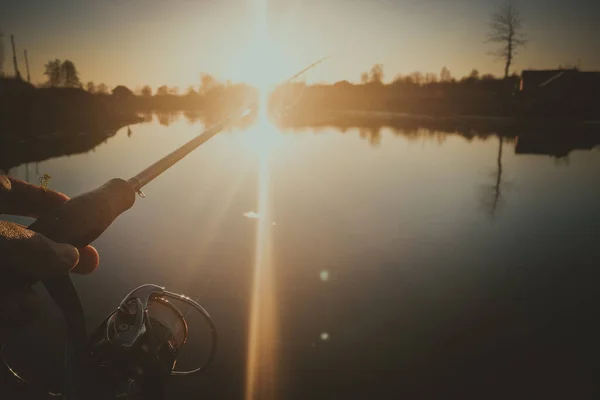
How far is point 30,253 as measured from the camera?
1235 millimetres

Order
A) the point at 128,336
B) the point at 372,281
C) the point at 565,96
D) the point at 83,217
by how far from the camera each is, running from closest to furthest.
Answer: the point at 83,217, the point at 128,336, the point at 372,281, the point at 565,96

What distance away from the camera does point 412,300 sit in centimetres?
812

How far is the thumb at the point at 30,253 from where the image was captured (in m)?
1.19

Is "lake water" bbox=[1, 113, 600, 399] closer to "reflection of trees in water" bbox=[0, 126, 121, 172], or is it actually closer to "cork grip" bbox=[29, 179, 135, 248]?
"cork grip" bbox=[29, 179, 135, 248]

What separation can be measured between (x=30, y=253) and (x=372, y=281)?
27.4 ft

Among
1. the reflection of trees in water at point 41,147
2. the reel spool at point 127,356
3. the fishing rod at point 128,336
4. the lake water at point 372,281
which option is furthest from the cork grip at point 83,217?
the reflection of trees in water at point 41,147

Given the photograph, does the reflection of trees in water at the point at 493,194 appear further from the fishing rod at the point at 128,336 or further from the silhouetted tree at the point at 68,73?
the silhouetted tree at the point at 68,73

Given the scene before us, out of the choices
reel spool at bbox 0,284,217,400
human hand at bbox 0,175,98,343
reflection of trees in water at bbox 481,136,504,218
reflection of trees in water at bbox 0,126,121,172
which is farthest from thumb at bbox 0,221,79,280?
reflection of trees in water at bbox 0,126,121,172

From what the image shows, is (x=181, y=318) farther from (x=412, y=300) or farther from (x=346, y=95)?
(x=346, y=95)

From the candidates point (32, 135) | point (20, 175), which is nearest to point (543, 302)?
point (20, 175)

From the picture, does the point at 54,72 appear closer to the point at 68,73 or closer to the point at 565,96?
the point at 68,73

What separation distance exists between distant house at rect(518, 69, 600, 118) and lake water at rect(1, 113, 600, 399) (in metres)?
39.2

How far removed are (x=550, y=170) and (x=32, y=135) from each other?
4789 centimetres

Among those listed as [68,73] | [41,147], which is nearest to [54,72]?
[68,73]
